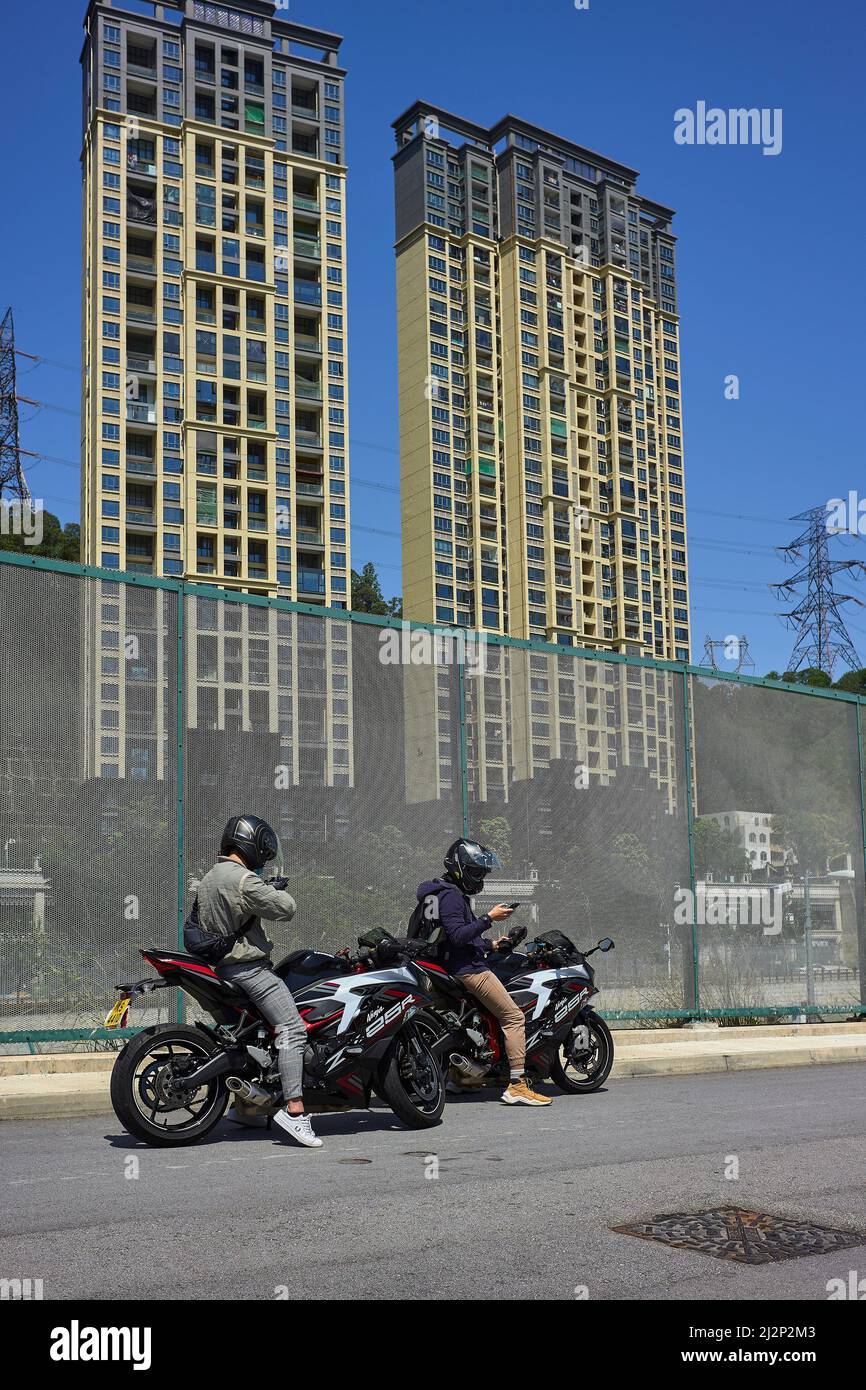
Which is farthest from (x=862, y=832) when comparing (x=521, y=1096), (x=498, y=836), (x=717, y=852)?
(x=521, y=1096)

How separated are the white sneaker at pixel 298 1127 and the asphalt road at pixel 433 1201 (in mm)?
97

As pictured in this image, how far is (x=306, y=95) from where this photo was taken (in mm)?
99188

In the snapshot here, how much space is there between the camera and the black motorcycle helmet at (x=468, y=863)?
29.7ft

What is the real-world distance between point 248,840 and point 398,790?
13.4 feet

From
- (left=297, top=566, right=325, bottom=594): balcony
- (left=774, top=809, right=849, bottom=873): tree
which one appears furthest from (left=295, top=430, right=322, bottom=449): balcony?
(left=774, top=809, right=849, bottom=873): tree

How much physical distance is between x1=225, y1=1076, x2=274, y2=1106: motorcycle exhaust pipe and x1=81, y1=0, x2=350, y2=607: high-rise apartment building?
79.8 metres

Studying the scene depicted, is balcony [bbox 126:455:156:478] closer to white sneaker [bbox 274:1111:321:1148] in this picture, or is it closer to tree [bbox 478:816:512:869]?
tree [bbox 478:816:512:869]

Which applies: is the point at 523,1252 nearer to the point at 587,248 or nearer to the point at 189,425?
the point at 189,425

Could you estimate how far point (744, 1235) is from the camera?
5406mm

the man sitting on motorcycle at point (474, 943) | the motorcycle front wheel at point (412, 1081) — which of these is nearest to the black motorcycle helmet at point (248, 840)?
the motorcycle front wheel at point (412, 1081)

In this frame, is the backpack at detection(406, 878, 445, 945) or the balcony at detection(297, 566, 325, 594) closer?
the backpack at detection(406, 878, 445, 945)

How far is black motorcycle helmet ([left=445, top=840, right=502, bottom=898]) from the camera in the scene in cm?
904

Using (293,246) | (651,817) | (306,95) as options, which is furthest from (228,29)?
(651,817)

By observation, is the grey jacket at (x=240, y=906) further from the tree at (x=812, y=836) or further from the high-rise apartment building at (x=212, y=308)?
the high-rise apartment building at (x=212, y=308)
